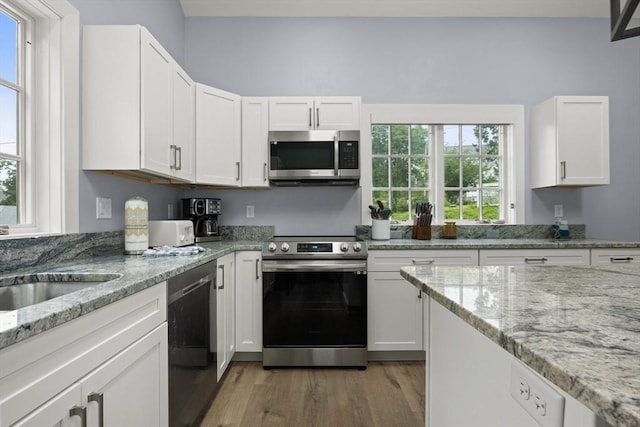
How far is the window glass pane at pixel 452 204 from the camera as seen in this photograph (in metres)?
3.45

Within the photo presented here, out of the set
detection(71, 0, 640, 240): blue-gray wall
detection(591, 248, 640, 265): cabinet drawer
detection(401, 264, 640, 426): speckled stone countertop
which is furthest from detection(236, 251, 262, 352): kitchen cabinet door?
detection(591, 248, 640, 265): cabinet drawer

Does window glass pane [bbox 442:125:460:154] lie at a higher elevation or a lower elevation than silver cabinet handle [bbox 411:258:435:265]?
higher

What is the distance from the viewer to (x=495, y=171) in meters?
3.49

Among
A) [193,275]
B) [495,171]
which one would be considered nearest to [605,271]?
[193,275]

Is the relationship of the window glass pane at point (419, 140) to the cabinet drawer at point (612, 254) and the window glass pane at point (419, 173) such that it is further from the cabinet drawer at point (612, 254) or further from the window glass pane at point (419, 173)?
the cabinet drawer at point (612, 254)

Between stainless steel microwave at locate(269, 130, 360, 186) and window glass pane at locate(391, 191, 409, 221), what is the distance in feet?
2.21

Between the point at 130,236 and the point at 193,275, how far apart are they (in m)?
0.53

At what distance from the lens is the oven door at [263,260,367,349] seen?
8.61 ft

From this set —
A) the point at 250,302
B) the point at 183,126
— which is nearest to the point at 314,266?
the point at 250,302

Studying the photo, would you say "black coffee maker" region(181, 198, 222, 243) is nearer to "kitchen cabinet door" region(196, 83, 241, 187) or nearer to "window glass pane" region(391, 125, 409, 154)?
"kitchen cabinet door" region(196, 83, 241, 187)

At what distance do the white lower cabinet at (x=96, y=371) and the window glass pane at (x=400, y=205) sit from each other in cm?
244

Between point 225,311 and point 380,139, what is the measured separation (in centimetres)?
210

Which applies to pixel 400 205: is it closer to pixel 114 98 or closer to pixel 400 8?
pixel 400 8

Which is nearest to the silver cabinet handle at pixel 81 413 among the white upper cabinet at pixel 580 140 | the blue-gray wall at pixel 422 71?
the blue-gray wall at pixel 422 71
